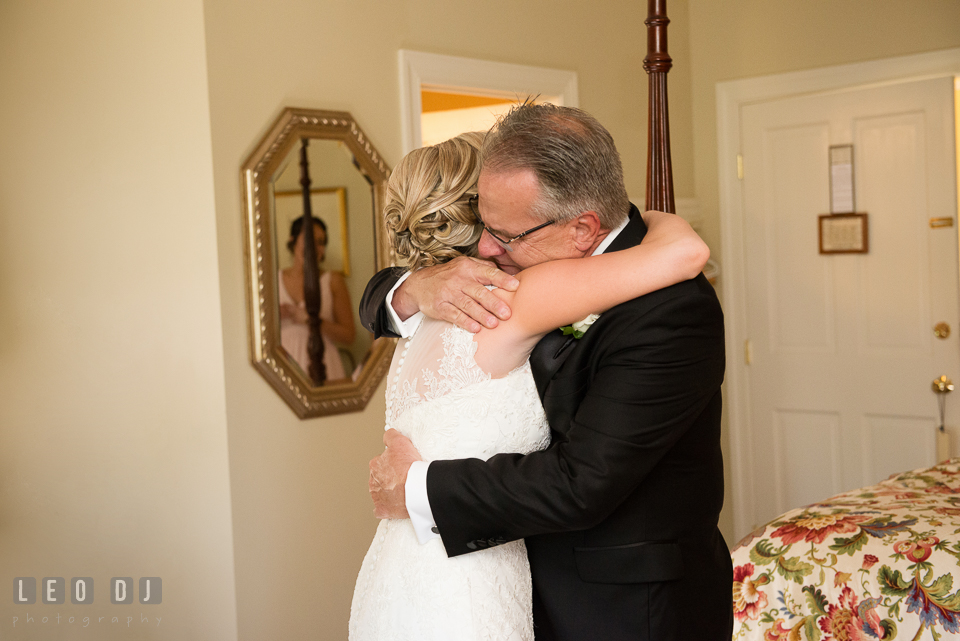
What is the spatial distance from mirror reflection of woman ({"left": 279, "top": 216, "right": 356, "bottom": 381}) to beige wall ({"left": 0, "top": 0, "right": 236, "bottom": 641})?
27 centimetres

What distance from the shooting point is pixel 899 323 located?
3969 mm

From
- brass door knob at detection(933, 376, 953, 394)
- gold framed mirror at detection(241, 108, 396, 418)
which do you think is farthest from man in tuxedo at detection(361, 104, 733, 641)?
brass door knob at detection(933, 376, 953, 394)

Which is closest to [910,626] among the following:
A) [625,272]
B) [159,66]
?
[625,272]

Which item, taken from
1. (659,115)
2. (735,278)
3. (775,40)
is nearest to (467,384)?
(659,115)

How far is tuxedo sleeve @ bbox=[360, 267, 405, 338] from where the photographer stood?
1.67 m

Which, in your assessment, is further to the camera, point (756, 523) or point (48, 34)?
point (756, 523)

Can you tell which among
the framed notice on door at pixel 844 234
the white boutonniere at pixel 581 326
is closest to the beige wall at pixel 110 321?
the white boutonniere at pixel 581 326

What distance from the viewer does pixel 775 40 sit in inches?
167

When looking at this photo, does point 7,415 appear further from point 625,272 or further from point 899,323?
point 899,323

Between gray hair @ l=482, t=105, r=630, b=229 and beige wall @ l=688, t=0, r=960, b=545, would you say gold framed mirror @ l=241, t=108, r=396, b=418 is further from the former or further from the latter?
beige wall @ l=688, t=0, r=960, b=545

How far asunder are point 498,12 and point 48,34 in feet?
5.62

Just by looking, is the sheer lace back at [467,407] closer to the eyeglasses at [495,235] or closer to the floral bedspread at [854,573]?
the eyeglasses at [495,235]

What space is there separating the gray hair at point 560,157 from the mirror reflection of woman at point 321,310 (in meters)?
1.72

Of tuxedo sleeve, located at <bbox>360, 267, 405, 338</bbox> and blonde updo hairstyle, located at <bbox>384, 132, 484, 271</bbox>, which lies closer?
blonde updo hairstyle, located at <bbox>384, 132, 484, 271</bbox>
